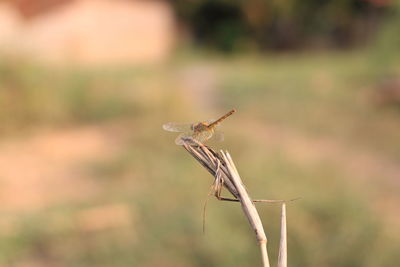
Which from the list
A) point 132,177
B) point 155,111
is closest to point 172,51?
point 155,111

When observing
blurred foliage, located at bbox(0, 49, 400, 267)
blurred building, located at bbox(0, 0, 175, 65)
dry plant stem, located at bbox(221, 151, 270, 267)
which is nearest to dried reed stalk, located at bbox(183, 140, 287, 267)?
dry plant stem, located at bbox(221, 151, 270, 267)

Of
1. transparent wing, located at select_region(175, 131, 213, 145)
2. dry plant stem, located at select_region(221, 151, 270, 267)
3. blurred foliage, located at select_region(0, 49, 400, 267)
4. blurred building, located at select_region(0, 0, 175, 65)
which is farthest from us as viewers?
blurred building, located at select_region(0, 0, 175, 65)

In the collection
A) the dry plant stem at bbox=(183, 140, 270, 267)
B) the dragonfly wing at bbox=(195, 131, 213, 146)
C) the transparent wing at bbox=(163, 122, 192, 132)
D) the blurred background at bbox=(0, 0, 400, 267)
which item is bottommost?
the blurred background at bbox=(0, 0, 400, 267)

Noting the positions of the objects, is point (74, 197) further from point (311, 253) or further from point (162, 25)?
point (162, 25)

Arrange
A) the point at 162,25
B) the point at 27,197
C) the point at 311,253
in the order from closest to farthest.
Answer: the point at 311,253, the point at 27,197, the point at 162,25

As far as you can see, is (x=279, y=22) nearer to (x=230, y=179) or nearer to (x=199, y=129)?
(x=199, y=129)

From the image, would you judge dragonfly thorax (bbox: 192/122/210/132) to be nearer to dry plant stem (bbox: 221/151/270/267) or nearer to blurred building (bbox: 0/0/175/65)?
dry plant stem (bbox: 221/151/270/267)

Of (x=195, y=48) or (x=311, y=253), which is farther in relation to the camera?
(x=195, y=48)
